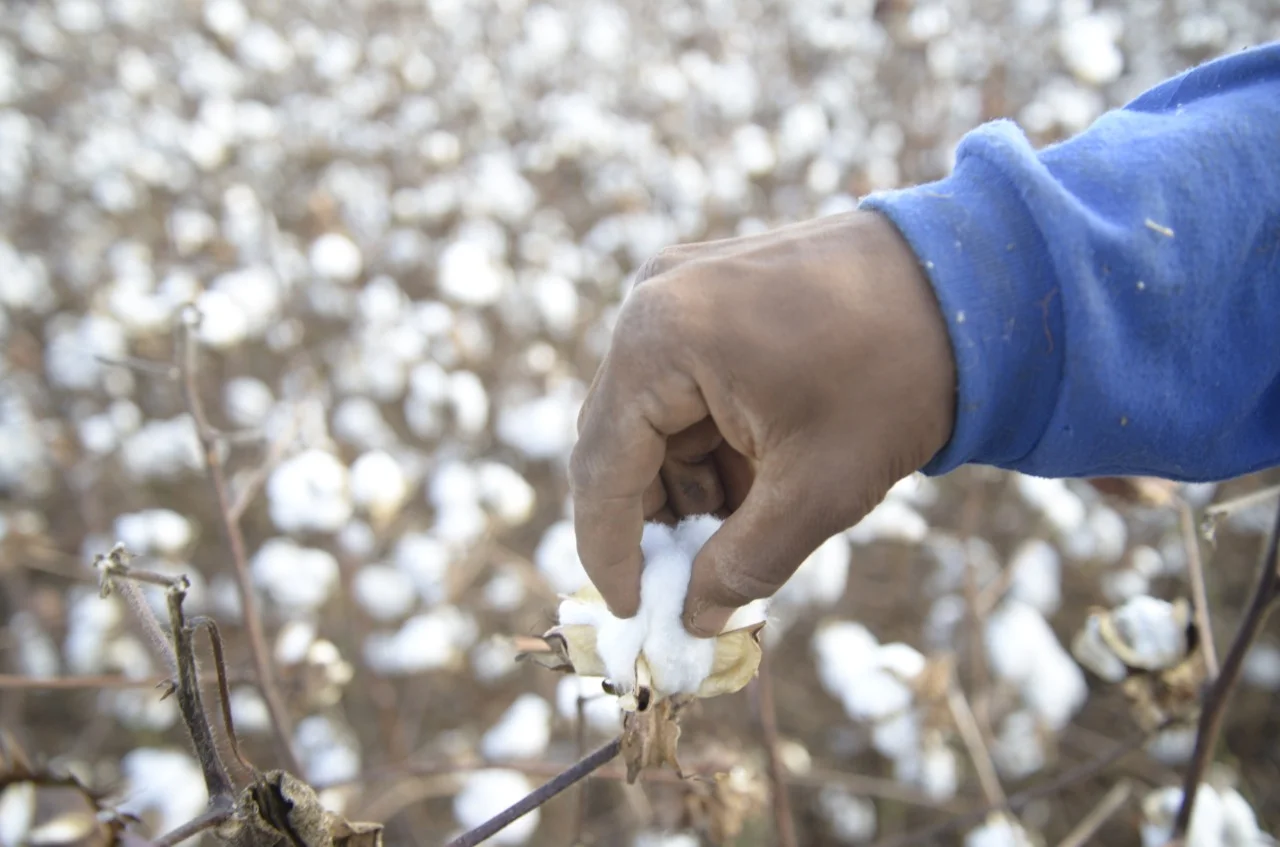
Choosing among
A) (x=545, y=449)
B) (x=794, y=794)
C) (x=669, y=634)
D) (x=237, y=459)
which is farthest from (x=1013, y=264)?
(x=237, y=459)

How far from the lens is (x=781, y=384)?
0.54 metres

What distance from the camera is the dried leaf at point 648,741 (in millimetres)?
544

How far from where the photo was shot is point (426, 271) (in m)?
2.44

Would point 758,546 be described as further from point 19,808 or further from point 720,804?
point 19,808

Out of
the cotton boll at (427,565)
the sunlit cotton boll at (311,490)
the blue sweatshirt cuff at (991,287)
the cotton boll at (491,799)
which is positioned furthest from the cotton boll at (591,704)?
the blue sweatshirt cuff at (991,287)

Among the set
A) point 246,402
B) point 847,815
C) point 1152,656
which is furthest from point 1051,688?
point 246,402

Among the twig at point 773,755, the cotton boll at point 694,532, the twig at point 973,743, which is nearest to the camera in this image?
the cotton boll at point 694,532

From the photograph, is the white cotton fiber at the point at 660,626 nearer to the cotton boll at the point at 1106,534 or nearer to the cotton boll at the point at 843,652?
the cotton boll at the point at 843,652

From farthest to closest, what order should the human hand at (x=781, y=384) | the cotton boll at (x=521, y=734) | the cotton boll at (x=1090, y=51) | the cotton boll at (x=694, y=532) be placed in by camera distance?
the cotton boll at (x=1090, y=51) → the cotton boll at (x=521, y=734) → the cotton boll at (x=694, y=532) → the human hand at (x=781, y=384)

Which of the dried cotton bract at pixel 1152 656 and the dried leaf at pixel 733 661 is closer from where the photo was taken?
the dried leaf at pixel 733 661

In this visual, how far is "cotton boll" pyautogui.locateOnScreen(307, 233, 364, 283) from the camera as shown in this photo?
82.7 inches

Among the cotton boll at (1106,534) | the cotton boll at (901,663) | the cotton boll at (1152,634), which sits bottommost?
the cotton boll at (1106,534)

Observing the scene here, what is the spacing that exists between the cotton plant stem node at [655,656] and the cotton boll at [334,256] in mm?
1718

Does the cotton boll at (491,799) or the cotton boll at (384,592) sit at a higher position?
the cotton boll at (384,592)
